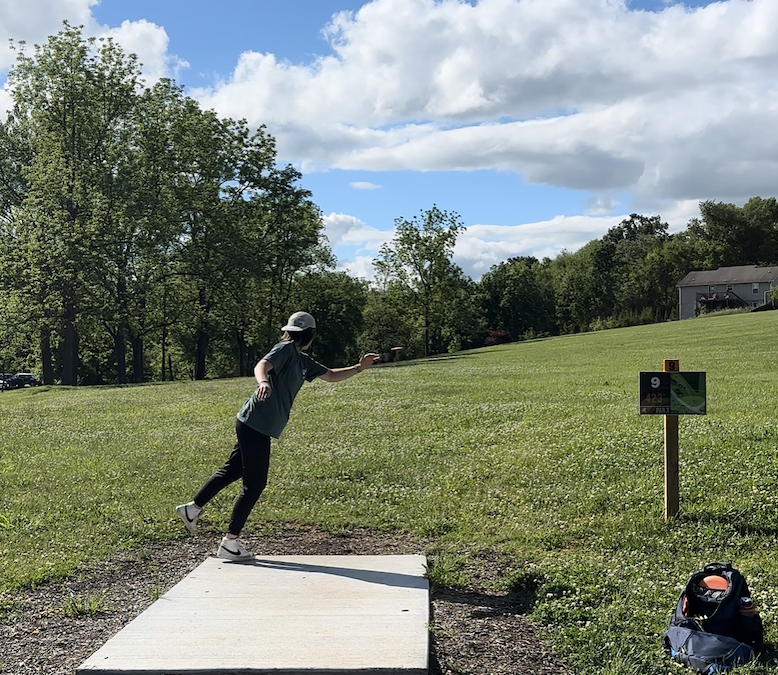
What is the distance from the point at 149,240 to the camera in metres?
36.4

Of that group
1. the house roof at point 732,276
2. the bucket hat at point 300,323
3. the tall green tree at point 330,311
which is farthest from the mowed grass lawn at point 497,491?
the house roof at point 732,276

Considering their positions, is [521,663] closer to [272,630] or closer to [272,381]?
[272,630]

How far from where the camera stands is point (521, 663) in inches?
167

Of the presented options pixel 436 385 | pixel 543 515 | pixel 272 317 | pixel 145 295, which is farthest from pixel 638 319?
pixel 543 515

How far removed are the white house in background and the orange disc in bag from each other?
251 feet

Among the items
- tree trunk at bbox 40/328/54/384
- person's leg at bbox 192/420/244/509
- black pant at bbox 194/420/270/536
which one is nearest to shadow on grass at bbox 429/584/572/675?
black pant at bbox 194/420/270/536

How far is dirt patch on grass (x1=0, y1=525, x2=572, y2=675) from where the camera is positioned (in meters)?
4.30

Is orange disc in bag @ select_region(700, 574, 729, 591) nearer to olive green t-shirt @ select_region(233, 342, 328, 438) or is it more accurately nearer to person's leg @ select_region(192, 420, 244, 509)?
olive green t-shirt @ select_region(233, 342, 328, 438)

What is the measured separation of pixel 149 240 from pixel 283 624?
34024mm

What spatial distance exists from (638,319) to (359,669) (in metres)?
66.7

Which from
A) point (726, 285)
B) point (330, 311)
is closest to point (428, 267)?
point (330, 311)

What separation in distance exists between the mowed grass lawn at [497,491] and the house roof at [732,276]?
2626 inches

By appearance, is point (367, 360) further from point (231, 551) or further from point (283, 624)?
point (283, 624)

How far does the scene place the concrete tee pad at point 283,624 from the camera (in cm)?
404
